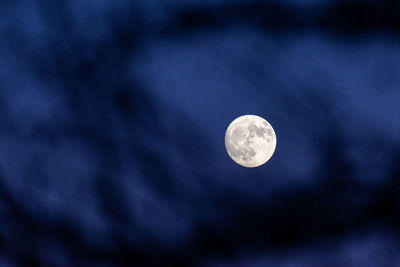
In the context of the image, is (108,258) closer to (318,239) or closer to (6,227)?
(6,227)

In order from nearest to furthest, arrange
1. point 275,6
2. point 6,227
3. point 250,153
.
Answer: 1. point 275,6
2. point 6,227
3. point 250,153

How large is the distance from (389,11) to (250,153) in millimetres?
7289

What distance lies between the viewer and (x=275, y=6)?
7.48 ft

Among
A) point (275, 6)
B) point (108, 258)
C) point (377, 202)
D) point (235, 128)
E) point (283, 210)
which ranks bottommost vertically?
point (108, 258)

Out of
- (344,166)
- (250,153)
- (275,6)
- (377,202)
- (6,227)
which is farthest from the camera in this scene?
(250,153)

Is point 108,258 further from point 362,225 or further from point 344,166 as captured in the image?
point 344,166

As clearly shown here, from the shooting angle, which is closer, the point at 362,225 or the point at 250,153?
the point at 362,225

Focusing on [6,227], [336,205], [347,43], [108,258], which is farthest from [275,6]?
[6,227]

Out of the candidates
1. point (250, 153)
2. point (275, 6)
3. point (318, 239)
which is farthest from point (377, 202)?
point (250, 153)

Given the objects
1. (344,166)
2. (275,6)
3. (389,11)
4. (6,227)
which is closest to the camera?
(389,11)

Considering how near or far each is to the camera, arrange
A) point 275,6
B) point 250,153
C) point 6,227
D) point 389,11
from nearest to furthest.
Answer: point 389,11, point 275,6, point 6,227, point 250,153

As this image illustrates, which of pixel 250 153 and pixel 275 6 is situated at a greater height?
pixel 250 153

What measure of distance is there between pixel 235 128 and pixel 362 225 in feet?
24.6

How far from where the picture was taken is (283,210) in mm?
2990
